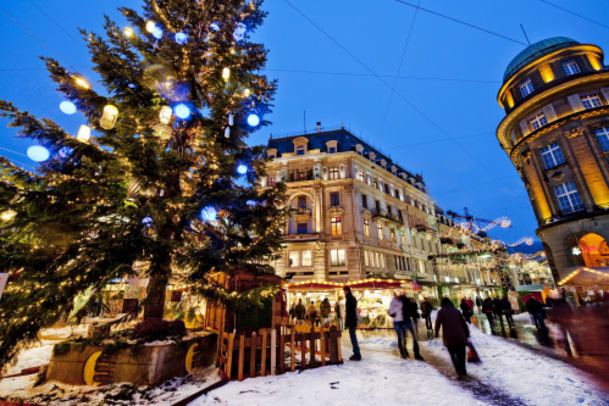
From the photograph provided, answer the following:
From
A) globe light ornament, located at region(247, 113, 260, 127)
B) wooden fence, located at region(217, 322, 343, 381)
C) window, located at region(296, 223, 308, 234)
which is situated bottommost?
wooden fence, located at region(217, 322, 343, 381)

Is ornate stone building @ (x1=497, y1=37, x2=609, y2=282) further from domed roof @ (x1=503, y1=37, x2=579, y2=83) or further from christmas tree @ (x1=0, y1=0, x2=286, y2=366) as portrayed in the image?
christmas tree @ (x1=0, y1=0, x2=286, y2=366)

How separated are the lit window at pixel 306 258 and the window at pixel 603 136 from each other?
27.5 meters

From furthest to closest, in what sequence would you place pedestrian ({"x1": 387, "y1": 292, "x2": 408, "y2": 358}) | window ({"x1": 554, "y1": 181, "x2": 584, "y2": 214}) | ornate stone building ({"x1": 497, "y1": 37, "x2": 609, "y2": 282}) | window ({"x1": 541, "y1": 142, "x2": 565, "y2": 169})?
window ({"x1": 541, "y1": 142, "x2": 565, "y2": 169}) → window ({"x1": 554, "y1": 181, "x2": 584, "y2": 214}) → ornate stone building ({"x1": 497, "y1": 37, "x2": 609, "y2": 282}) → pedestrian ({"x1": 387, "y1": 292, "x2": 408, "y2": 358})

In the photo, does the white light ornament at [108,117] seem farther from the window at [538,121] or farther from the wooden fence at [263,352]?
the window at [538,121]

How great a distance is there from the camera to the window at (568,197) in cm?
2267

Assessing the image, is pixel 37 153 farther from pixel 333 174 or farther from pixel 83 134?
pixel 333 174

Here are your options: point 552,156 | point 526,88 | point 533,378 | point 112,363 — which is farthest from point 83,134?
point 526,88

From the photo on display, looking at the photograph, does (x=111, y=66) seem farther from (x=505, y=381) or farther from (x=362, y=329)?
(x=362, y=329)

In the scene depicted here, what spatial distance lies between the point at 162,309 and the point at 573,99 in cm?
3577

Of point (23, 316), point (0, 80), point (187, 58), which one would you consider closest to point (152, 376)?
point (23, 316)

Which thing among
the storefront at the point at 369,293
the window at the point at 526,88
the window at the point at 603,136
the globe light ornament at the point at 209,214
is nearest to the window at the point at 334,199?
the storefront at the point at 369,293

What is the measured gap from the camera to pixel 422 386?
5.29 m

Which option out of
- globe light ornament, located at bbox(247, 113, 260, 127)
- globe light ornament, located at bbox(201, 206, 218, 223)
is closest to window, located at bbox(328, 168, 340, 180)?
globe light ornament, located at bbox(247, 113, 260, 127)

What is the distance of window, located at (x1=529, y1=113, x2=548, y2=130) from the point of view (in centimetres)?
2583
